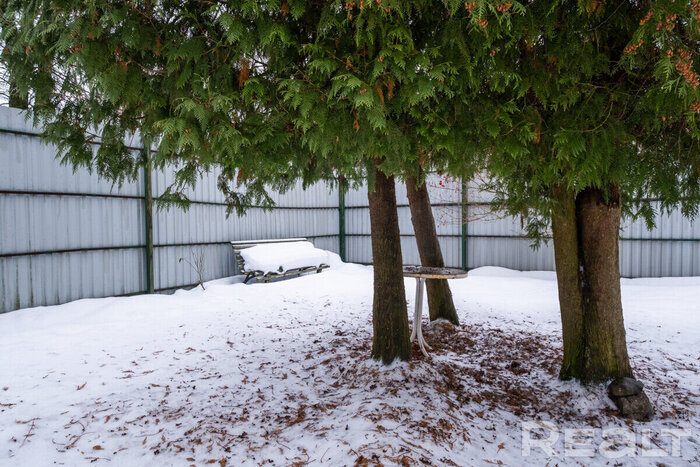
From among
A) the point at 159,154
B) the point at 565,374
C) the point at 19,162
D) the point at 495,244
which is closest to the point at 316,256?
the point at 495,244

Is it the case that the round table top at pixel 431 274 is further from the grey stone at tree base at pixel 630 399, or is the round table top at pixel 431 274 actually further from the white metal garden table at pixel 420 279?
the grey stone at tree base at pixel 630 399

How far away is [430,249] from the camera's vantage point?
245 inches

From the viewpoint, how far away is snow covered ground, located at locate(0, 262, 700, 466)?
2.97m

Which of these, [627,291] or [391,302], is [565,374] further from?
[627,291]

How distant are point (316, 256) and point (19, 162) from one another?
7.44 m

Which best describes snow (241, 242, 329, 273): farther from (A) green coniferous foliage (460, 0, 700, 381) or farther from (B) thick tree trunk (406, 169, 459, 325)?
(A) green coniferous foliage (460, 0, 700, 381)

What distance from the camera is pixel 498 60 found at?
2248 mm

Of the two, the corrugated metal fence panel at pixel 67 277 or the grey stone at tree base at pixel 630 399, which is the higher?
the corrugated metal fence panel at pixel 67 277

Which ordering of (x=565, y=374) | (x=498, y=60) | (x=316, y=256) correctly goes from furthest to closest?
(x=316, y=256) → (x=565, y=374) → (x=498, y=60)

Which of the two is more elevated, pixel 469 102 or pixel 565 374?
pixel 469 102

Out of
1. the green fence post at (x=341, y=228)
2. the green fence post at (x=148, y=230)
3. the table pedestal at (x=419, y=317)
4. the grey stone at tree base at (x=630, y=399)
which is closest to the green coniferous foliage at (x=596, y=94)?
the grey stone at tree base at (x=630, y=399)

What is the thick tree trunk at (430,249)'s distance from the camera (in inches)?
244

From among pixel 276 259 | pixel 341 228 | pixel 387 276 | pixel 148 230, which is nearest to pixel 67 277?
pixel 148 230

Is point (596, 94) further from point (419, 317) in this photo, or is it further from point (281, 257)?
point (281, 257)
